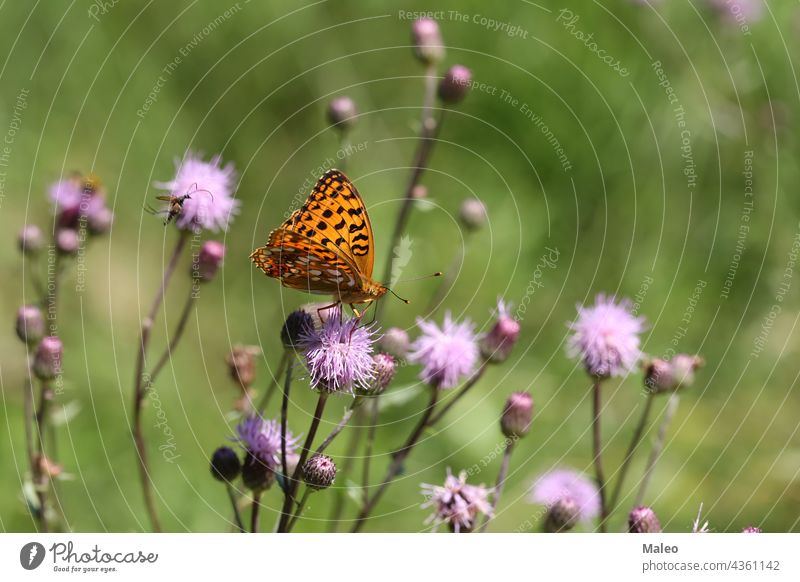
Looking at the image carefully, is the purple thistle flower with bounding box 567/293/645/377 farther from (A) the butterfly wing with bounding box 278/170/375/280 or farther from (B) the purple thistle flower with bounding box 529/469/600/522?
(A) the butterfly wing with bounding box 278/170/375/280

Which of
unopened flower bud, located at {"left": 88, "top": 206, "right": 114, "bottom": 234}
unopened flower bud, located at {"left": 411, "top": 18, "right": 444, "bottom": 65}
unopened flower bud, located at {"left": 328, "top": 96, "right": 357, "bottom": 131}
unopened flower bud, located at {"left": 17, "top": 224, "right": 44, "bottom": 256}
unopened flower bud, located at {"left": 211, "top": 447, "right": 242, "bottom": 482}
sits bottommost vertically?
unopened flower bud, located at {"left": 211, "top": 447, "right": 242, "bottom": 482}

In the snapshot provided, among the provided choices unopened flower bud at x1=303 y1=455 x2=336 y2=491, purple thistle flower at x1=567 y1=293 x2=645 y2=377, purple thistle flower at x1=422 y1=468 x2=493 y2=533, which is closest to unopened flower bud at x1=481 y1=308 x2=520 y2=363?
purple thistle flower at x1=567 y1=293 x2=645 y2=377

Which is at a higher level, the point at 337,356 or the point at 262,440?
the point at 337,356

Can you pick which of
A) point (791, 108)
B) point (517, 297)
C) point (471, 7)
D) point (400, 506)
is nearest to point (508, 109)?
point (471, 7)

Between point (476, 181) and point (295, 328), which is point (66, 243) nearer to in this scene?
point (295, 328)

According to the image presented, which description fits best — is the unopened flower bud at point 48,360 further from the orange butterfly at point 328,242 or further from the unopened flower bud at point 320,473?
the unopened flower bud at point 320,473

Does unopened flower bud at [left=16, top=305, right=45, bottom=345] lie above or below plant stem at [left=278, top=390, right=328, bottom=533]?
above

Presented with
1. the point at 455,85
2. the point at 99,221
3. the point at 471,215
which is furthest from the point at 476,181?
the point at 99,221

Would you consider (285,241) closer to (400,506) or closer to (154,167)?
(400,506)
